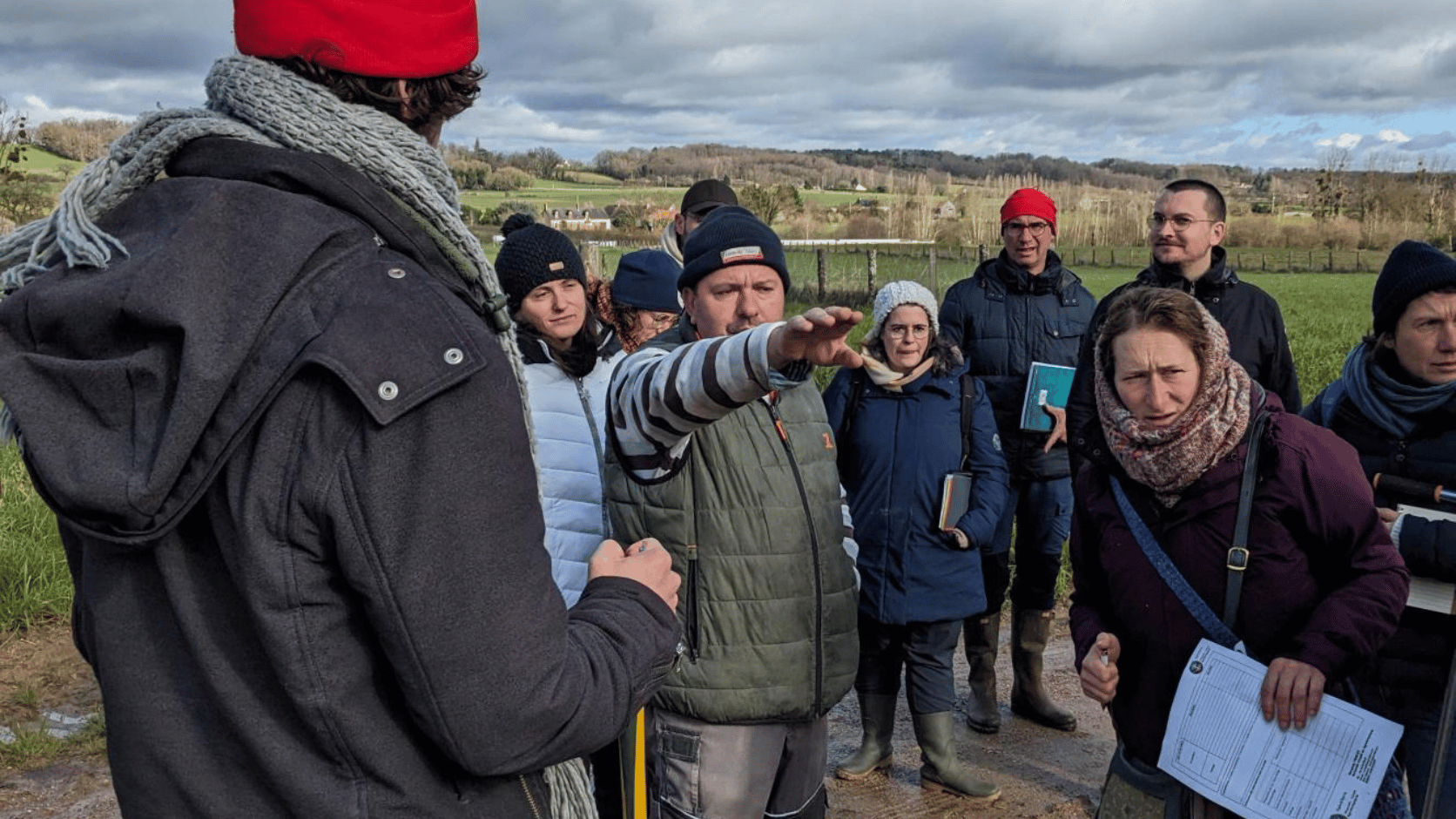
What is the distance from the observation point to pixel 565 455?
3.35 meters

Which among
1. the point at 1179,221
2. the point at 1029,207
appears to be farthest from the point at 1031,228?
the point at 1179,221

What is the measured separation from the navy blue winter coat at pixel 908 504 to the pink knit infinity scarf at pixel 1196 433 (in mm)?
1455

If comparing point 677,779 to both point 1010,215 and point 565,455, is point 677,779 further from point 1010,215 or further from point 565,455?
point 1010,215

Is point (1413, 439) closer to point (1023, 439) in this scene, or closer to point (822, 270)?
point (1023, 439)

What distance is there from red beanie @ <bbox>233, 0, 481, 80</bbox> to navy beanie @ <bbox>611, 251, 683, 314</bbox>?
3.29 m

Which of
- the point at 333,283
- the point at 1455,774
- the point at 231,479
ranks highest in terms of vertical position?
the point at 333,283

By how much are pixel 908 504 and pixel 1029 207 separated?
175 cm

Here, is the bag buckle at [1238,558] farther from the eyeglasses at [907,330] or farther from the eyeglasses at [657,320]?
the eyeglasses at [657,320]

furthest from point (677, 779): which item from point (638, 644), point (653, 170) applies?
point (653, 170)

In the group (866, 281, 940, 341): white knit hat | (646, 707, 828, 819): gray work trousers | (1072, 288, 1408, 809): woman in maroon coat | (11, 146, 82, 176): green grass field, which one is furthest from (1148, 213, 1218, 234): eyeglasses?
(11, 146, 82, 176): green grass field

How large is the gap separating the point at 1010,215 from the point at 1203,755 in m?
3.06

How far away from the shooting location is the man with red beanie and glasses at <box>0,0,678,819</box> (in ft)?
4.06

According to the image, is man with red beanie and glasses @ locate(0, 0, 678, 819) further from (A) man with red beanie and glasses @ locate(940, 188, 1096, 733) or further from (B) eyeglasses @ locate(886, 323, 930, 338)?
(A) man with red beanie and glasses @ locate(940, 188, 1096, 733)

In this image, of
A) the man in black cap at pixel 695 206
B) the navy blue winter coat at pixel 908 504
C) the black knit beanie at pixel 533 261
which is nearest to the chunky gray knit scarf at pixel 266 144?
the black knit beanie at pixel 533 261
